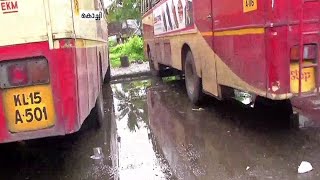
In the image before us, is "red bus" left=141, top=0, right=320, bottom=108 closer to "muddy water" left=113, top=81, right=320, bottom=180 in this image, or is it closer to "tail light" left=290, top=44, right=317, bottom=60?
"tail light" left=290, top=44, right=317, bottom=60

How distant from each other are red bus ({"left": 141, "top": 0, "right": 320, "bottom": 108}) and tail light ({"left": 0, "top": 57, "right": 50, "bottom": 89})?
2.43 m

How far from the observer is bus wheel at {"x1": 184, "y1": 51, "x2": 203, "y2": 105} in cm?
809

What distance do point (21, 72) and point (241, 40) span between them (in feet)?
9.21

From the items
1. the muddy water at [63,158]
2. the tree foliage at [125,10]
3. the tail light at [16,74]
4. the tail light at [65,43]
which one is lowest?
the muddy water at [63,158]

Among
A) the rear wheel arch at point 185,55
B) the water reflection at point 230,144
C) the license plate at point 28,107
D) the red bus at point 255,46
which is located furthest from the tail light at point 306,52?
the rear wheel arch at point 185,55

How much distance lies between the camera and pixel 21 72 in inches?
158

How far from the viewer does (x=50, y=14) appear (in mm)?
3975

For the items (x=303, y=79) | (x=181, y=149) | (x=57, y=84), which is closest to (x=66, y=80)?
(x=57, y=84)

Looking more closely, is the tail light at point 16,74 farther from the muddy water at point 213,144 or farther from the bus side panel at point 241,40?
the bus side panel at point 241,40

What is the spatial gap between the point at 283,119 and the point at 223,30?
1621 mm

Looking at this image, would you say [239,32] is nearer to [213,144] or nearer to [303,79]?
[303,79]

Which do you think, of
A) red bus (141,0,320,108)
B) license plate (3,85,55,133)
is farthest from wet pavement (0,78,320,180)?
license plate (3,85,55,133)

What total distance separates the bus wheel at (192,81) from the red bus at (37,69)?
4160mm

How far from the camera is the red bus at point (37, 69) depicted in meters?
3.94
